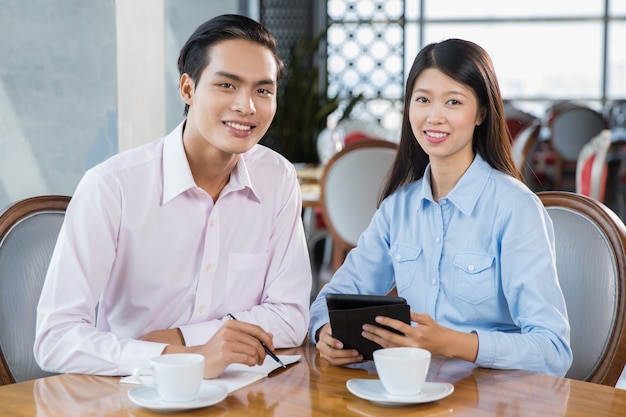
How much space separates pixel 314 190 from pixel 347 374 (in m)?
2.85

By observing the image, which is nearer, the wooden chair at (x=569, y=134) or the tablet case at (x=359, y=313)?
the tablet case at (x=359, y=313)

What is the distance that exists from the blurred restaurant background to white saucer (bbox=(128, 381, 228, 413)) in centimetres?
108

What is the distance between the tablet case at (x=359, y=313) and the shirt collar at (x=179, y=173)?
426 millimetres

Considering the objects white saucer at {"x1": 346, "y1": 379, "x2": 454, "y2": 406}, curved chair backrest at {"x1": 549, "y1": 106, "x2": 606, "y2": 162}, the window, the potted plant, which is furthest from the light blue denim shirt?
the window

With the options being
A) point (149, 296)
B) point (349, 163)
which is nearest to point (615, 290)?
point (149, 296)

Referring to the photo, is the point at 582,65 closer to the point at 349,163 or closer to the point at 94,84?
the point at 349,163

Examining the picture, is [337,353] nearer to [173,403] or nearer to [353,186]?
[173,403]

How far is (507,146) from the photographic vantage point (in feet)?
6.01

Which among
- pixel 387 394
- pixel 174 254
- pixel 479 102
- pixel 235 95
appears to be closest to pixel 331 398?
pixel 387 394

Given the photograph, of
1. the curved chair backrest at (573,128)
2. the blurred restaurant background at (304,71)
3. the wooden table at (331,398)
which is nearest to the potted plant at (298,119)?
the blurred restaurant background at (304,71)

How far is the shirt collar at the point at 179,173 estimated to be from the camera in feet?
5.40

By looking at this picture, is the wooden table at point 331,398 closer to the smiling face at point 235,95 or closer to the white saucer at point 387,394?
the white saucer at point 387,394

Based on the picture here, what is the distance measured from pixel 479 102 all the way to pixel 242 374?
774 mm

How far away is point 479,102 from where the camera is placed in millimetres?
1750
